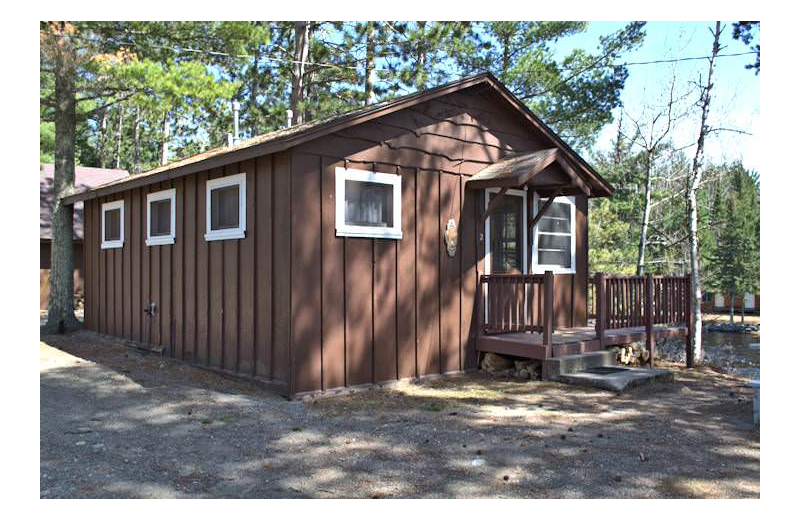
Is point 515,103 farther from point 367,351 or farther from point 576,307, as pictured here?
point 367,351

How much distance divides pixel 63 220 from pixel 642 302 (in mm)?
11350

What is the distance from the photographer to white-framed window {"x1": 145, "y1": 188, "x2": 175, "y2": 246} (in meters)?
9.45

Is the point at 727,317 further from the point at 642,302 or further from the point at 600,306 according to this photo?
the point at 600,306

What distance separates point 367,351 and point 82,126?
31534mm

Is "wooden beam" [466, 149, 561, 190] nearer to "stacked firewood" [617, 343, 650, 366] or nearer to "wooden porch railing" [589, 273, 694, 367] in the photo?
"wooden porch railing" [589, 273, 694, 367]

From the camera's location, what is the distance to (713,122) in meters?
17.0

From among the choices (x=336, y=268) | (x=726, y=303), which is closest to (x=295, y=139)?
(x=336, y=268)

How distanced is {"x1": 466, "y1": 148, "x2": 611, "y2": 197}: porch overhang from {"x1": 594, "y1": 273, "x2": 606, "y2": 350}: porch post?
1333 millimetres

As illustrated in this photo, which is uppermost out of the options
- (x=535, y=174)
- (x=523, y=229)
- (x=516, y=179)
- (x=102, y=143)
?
(x=102, y=143)

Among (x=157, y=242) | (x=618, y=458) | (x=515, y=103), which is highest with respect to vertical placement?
(x=515, y=103)

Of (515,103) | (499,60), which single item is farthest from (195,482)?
(499,60)

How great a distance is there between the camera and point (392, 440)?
5.46 m

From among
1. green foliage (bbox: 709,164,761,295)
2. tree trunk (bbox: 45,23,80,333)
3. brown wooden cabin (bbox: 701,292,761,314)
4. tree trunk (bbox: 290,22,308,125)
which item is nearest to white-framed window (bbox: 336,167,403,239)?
tree trunk (bbox: 45,23,80,333)

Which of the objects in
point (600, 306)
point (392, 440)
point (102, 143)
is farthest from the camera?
point (102, 143)
